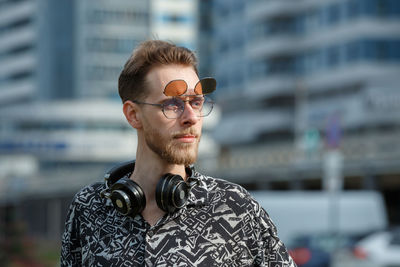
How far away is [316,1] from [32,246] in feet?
152

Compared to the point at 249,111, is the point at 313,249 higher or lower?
higher

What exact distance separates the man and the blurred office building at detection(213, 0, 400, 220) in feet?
143

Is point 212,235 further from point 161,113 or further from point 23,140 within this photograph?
point 23,140

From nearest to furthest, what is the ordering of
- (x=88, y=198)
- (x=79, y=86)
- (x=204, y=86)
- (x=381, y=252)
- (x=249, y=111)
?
(x=204, y=86), (x=88, y=198), (x=381, y=252), (x=249, y=111), (x=79, y=86)

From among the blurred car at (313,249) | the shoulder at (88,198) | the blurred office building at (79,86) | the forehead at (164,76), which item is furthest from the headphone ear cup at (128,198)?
the blurred office building at (79,86)

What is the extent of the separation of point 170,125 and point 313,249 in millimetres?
17643

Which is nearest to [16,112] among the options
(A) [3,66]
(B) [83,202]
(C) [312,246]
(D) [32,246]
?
(A) [3,66]

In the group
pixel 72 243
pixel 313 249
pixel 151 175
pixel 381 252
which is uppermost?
pixel 151 175

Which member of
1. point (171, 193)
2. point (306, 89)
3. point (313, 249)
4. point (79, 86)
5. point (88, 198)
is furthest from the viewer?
point (79, 86)

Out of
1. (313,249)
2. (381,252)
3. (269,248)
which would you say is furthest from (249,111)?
(269,248)

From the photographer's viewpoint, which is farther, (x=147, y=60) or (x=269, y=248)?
(x=147, y=60)

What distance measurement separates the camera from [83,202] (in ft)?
11.4

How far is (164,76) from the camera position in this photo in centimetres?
333

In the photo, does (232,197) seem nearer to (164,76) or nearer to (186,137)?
(186,137)
